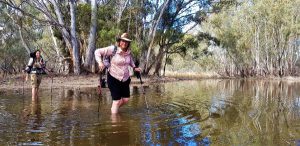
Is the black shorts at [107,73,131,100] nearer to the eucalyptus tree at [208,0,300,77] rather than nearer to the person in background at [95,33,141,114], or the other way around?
the person in background at [95,33,141,114]

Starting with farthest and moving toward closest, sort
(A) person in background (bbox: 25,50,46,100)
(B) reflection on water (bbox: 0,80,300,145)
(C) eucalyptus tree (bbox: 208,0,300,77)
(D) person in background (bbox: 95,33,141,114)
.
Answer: (C) eucalyptus tree (bbox: 208,0,300,77) → (A) person in background (bbox: 25,50,46,100) → (D) person in background (bbox: 95,33,141,114) → (B) reflection on water (bbox: 0,80,300,145)

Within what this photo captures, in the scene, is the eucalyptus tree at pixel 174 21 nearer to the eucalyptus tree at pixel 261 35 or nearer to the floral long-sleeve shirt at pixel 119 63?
the eucalyptus tree at pixel 261 35

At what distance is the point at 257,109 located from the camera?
878cm

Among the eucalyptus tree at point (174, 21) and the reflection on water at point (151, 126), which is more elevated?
the eucalyptus tree at point (174, 21)

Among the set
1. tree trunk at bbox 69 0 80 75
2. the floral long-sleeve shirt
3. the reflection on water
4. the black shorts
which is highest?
tree trunk at bbox 69 0 80 75

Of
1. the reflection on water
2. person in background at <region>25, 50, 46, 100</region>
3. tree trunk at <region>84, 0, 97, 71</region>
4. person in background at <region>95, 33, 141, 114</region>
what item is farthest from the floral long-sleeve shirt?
tree trunk at <region>84, 0, 97, 71</region>

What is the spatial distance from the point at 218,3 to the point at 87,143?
27059 millimetres

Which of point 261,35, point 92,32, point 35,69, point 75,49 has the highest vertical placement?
point 261,35

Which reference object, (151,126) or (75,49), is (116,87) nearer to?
(151,126)

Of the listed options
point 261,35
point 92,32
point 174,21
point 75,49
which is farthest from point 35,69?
point 261,35

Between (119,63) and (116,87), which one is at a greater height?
(119,63)

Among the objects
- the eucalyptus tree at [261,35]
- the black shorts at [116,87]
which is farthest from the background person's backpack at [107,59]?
the eucalyptus tree at [261,35]

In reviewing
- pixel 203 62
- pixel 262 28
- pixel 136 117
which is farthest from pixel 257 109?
pixel 203 62

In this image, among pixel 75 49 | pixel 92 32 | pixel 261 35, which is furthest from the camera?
pixel 261 35
